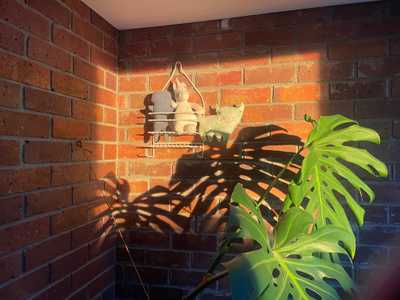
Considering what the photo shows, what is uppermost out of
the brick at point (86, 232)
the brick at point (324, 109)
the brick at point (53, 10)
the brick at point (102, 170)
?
the brick at point (53, 10)

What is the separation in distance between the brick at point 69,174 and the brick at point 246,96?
0.67 meters

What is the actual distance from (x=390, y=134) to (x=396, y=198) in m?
0.26

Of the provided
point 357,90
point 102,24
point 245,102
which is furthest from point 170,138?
point 357,90

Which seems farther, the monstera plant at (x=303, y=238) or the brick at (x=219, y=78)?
the brick at (x=219, y=78)

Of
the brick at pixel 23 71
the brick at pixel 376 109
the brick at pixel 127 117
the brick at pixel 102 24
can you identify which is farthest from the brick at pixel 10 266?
the brick at pixel 376 109

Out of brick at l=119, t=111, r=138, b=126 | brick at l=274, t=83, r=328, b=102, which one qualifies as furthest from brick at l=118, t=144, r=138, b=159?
brick at l=274, t=83, r=328, b=102

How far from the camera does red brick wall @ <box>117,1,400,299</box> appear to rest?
1264mm

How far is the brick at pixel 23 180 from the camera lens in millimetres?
906

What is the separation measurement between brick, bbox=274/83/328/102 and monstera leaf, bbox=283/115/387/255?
1.14 feet

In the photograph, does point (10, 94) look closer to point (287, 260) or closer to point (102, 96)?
point (102, 96)

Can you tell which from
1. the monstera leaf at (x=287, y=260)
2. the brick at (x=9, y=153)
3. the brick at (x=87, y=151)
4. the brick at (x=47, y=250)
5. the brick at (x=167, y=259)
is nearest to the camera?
the monstera leaf at (x=287, y=260)

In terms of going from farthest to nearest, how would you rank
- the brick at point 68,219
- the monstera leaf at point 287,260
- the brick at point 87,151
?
the brick at point 87,151, the brick at point 68,219, the monstera leaf at point 287,260

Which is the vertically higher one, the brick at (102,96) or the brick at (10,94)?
the brick at (102,96)

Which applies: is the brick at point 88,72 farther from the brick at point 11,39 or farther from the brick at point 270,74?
the brick at point 270,74
